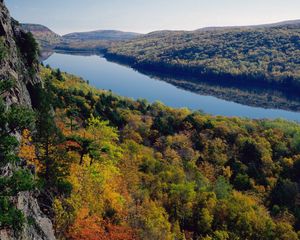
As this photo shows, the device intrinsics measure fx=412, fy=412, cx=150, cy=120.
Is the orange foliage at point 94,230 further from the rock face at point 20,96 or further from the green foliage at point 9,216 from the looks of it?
the green foliage at point 9,216

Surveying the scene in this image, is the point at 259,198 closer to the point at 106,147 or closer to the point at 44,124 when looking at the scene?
the point at 106,147

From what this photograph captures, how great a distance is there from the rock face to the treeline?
4.11 metres

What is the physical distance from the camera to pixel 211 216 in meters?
70.6

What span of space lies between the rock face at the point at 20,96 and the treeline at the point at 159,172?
411 cm

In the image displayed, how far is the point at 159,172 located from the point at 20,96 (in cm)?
3880

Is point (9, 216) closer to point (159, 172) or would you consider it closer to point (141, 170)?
point (141, 170)

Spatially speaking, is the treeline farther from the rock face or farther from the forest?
the rock face

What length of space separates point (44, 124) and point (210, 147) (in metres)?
78.1

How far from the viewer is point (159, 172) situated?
272 ft

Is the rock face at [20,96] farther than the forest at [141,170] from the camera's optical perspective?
No

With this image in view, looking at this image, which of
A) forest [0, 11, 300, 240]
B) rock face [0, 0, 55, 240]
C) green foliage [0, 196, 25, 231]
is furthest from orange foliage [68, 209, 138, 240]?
green foliage [0, 196, 25, 231]

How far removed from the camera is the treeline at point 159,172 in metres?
45.2

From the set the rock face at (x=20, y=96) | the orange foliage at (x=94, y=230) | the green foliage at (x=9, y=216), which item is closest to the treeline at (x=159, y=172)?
the orange foliage at (x=94, y=230)

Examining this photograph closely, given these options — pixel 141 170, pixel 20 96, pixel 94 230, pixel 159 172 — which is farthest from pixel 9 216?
pixel 159 172
